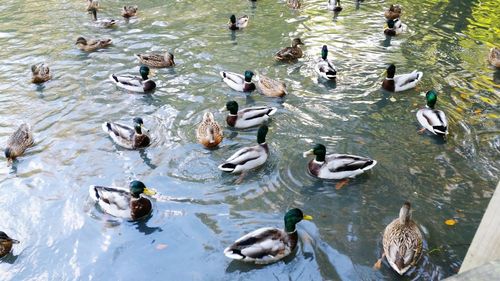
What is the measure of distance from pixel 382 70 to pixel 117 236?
7.12 metres

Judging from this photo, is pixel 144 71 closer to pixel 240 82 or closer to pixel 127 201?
pixel 240 82

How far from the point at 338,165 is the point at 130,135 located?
11.4 feet

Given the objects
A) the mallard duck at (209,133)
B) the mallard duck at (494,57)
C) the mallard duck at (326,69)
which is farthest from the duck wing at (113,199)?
the mallard duck at (494,57)

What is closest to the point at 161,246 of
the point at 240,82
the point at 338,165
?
the point at 338,165

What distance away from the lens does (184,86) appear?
409 inches

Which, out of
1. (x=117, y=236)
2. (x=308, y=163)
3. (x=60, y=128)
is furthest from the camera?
(x=60, y=128)

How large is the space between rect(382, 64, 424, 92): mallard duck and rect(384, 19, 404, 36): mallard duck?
3.18 metres

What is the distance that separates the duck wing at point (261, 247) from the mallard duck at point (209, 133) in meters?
2.47

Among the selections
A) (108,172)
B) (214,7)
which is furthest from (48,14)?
(108,172)

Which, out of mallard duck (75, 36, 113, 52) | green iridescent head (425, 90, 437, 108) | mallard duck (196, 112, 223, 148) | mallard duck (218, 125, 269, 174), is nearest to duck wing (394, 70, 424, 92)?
green iridescent head (425, 90, 437, 108)

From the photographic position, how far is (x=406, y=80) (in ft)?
32.6

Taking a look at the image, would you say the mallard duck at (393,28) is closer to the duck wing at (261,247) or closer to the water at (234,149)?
the water at (234,149)

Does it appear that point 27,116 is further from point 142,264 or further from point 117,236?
point 142,264

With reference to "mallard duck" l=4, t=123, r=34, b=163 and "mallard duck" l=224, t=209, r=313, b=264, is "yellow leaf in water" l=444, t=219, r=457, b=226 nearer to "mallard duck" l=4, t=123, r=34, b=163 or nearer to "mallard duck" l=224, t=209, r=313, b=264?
"mallard duck" l=224, t=209, r=313, b=264
